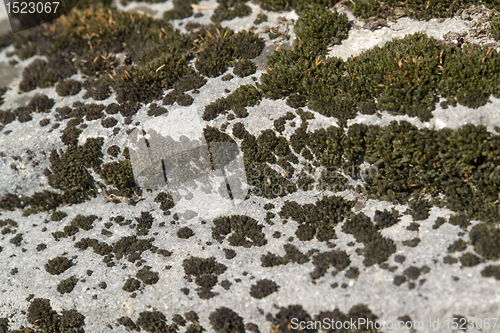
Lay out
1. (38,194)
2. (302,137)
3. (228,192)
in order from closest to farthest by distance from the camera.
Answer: (302,137), (228,192), (38,194)

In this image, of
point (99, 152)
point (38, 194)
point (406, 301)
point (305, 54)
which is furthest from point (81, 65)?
point (406, 301)

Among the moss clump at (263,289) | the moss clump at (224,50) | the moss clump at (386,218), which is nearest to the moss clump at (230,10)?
the moss clump at (224,50)

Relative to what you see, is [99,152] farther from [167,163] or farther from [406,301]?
[406,301]

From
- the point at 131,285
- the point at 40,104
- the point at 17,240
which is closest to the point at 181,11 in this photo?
the point at 40,104

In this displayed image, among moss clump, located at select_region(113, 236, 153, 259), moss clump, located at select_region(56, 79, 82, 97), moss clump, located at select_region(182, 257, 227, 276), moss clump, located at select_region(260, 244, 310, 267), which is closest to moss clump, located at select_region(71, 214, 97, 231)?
moss clump, located at select_region(113, 236, 153, 259)

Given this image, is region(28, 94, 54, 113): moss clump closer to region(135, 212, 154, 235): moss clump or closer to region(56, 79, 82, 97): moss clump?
region(56, 79, 82, 97): moss clump
